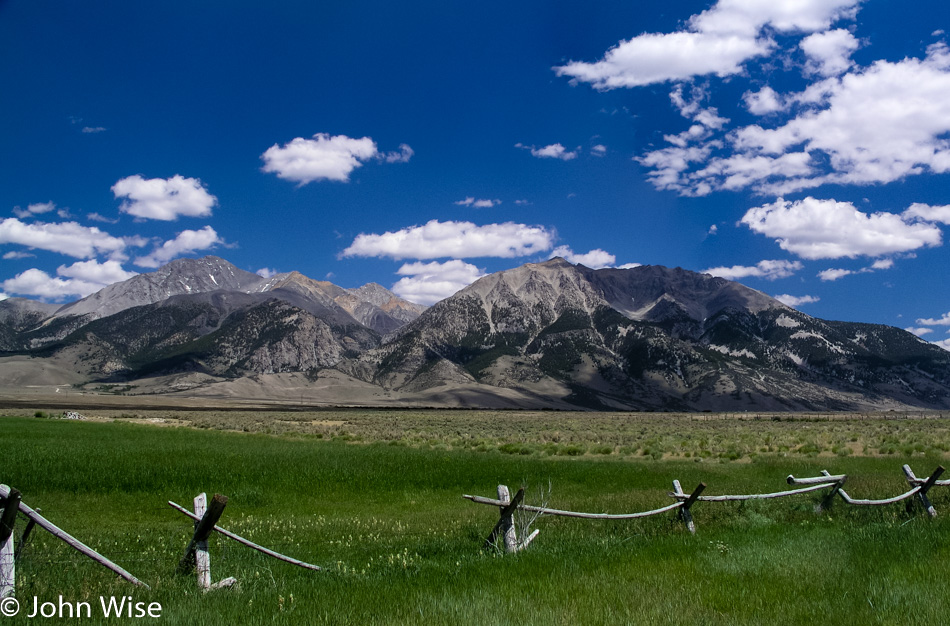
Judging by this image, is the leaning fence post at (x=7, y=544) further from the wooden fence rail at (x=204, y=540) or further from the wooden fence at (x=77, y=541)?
the wooden fence rail at (x=204, y=540)

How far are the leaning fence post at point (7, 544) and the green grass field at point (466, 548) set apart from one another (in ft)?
1.21

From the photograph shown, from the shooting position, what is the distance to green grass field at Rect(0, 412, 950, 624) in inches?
278

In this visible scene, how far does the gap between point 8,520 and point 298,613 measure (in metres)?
3.43

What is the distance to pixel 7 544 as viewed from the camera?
275 inches

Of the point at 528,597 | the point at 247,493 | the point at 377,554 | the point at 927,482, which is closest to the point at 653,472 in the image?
the point at 927,482

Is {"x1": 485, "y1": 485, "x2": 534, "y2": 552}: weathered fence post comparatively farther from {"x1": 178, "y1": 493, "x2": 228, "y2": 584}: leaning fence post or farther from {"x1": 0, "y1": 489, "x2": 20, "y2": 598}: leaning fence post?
{"x1": 0, "y1": 489, "x2": 20, "y2": 598}: leaning fence post

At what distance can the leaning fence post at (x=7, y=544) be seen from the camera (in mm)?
6617

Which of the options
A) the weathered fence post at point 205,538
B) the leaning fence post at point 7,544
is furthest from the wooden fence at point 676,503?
the leaning fence post at point 7,544

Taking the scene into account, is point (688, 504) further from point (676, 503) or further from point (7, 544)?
point (7, 544)

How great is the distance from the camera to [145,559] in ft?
33.4

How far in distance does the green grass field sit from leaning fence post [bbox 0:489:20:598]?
37 centimetres

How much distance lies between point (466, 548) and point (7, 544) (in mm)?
7059

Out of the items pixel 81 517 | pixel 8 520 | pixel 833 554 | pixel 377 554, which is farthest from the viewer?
pixel 81 517

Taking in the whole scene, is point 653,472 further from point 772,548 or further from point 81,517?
point 81,517
